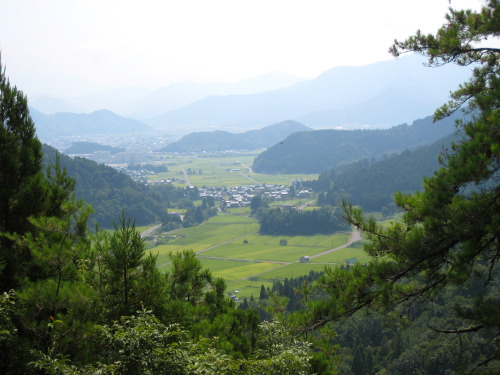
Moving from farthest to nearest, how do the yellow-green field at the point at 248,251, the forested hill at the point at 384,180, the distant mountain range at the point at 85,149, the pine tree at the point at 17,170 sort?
the distant mountain range at the point at 85,149, the forested hill at the point at 384,180, the yellow-green field at the point at 248,251, the pine tree at the point at 17,170

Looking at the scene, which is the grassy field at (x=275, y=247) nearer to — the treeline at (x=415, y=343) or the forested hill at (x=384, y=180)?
the forested hill at (x=384, y=180)

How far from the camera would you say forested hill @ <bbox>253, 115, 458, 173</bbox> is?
82188 mm

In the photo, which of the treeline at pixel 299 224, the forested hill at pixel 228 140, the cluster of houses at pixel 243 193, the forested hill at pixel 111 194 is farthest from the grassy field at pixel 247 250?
the forested hill at pixel 228 140

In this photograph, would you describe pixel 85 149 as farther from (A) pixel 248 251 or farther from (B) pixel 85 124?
(B) pixel 85 124

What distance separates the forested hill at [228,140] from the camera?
114m

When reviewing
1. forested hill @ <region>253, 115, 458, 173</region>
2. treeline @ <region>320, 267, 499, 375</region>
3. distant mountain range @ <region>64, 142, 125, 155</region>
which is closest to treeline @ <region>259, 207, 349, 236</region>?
treeline @ <region>320, 267, 499, 375</region>

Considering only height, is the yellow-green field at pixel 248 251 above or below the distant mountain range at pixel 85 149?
below

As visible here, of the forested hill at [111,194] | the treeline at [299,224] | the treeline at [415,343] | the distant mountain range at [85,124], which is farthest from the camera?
the distant mountain range at [85,124]

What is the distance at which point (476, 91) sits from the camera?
4828 millimetres

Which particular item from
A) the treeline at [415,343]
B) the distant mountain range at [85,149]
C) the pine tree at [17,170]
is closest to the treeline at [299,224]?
the treeline at [415,343]

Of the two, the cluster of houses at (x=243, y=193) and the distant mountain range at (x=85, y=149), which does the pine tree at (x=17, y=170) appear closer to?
the cluster of houses at (x=243, y=193)

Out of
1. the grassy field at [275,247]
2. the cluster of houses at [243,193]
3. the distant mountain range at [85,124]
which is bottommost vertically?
the grassy field at [275,247]

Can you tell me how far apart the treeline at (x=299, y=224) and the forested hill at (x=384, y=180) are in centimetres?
806

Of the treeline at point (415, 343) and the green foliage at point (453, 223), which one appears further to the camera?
the treeline at point (415, 343)
